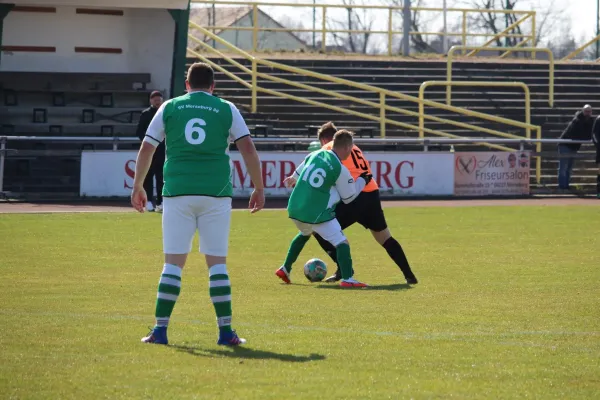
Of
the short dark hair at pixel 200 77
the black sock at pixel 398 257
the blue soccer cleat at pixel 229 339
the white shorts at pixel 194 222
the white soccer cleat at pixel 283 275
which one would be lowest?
the blue soccer cleat at pixel 229 339

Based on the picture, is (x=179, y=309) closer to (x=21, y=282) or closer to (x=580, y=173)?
(x=21, y=282)

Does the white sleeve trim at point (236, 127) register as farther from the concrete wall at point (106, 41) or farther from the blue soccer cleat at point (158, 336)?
the concrete wall at point (106, 41)

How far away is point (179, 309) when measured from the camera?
946 cm

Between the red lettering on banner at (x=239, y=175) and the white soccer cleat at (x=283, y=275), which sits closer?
the white soccer cleat at (x=283, y=275)

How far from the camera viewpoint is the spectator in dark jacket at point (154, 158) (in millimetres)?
20172

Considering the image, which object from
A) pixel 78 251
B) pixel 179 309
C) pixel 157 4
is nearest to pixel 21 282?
pixel 179 309

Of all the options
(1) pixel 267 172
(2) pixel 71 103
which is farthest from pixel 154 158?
(2) pixel 71 103

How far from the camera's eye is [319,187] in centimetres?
1120

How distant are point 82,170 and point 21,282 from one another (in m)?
13.0

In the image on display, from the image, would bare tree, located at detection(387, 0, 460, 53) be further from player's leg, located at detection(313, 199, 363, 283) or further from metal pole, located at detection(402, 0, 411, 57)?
player's leg, located at detection(313, 199, 363, 283)

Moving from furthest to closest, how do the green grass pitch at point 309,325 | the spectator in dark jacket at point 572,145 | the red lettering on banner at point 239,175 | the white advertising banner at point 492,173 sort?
the spectator in dark jacket at point 572,145
the white advertising banner at point 492,173
the red lettering on banner at point 239,175
the green grass pitch at point 309,325

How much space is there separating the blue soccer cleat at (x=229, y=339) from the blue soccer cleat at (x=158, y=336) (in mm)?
359

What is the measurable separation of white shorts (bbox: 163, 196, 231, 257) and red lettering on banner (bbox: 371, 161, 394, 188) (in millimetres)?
17759

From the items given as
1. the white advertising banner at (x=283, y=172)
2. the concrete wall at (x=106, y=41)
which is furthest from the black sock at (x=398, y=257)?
the concrete wall at (x=106, y=41)
